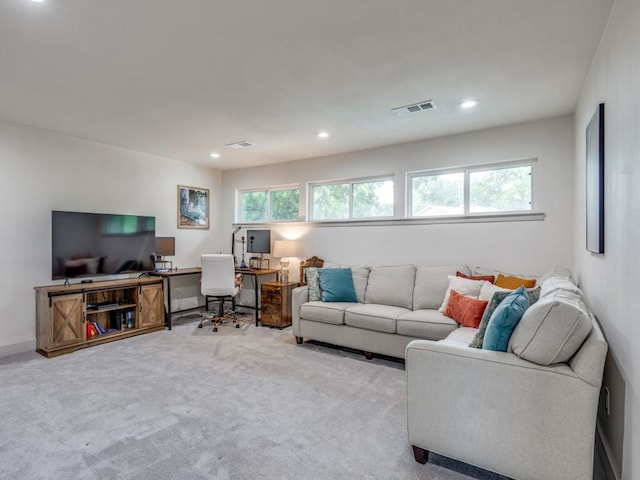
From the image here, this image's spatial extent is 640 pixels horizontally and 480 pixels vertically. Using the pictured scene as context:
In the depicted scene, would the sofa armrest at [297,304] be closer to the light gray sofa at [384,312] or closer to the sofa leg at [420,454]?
the light gray sofa at [384,312]

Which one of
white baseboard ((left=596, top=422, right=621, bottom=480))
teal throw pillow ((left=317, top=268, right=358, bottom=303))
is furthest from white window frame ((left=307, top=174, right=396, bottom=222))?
white baseboard ((left=596, top=422, right=621, bottom=480))

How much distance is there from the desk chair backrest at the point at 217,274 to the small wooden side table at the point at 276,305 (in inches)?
19.7

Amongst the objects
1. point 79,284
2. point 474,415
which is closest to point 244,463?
point 474,415

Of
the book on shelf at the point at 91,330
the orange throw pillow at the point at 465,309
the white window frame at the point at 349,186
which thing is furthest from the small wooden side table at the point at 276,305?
the orange throw pillow at the point at 465,309

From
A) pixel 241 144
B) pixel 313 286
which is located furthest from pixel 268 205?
pixel 313 286

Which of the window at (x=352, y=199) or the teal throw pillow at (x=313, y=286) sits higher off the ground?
the window at (x=352, y=199)

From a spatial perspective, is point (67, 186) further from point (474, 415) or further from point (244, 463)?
point (474, 415)

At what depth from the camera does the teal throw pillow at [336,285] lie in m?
4.24

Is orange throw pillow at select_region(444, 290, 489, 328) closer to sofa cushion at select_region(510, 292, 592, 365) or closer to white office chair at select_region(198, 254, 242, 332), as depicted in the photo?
sofa cushion at select_region(510, 292, 592, 365)

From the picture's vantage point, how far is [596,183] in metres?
2.23

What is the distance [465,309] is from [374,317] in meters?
0.89

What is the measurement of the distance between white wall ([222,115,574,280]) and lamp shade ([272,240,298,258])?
22cm

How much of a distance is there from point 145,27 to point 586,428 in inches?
123

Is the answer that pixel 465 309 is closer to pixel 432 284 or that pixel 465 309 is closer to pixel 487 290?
pixel 487 290
